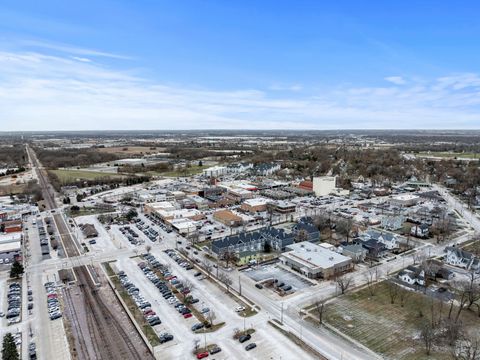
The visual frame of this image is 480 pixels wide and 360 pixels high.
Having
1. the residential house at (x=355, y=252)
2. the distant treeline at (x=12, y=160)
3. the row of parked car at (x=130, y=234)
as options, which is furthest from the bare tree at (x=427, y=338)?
the distant treeline at (x=12, y=160)

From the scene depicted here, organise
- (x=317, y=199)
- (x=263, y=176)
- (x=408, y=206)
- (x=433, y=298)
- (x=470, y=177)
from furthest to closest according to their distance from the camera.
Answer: (x=263, y=176)
(x=470, y=177)
(x=317, y=199)
(x=408, y=206)
(x=433, y=298)

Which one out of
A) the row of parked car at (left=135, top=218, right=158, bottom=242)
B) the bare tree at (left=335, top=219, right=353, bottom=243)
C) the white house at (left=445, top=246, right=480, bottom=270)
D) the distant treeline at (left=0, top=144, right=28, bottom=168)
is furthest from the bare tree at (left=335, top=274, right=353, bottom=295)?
the distant treeline at (left=0, top=144, right=28, bottom=168)

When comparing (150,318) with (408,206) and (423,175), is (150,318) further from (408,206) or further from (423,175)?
(423,175)

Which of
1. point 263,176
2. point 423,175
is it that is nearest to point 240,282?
point 263,176

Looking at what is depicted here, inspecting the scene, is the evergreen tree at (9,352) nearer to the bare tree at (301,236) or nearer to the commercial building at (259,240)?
the commercial building at (259,240)

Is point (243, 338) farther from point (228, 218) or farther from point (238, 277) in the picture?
point (228, 218)

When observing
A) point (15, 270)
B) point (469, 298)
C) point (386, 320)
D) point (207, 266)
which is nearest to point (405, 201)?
point (469, 298)
